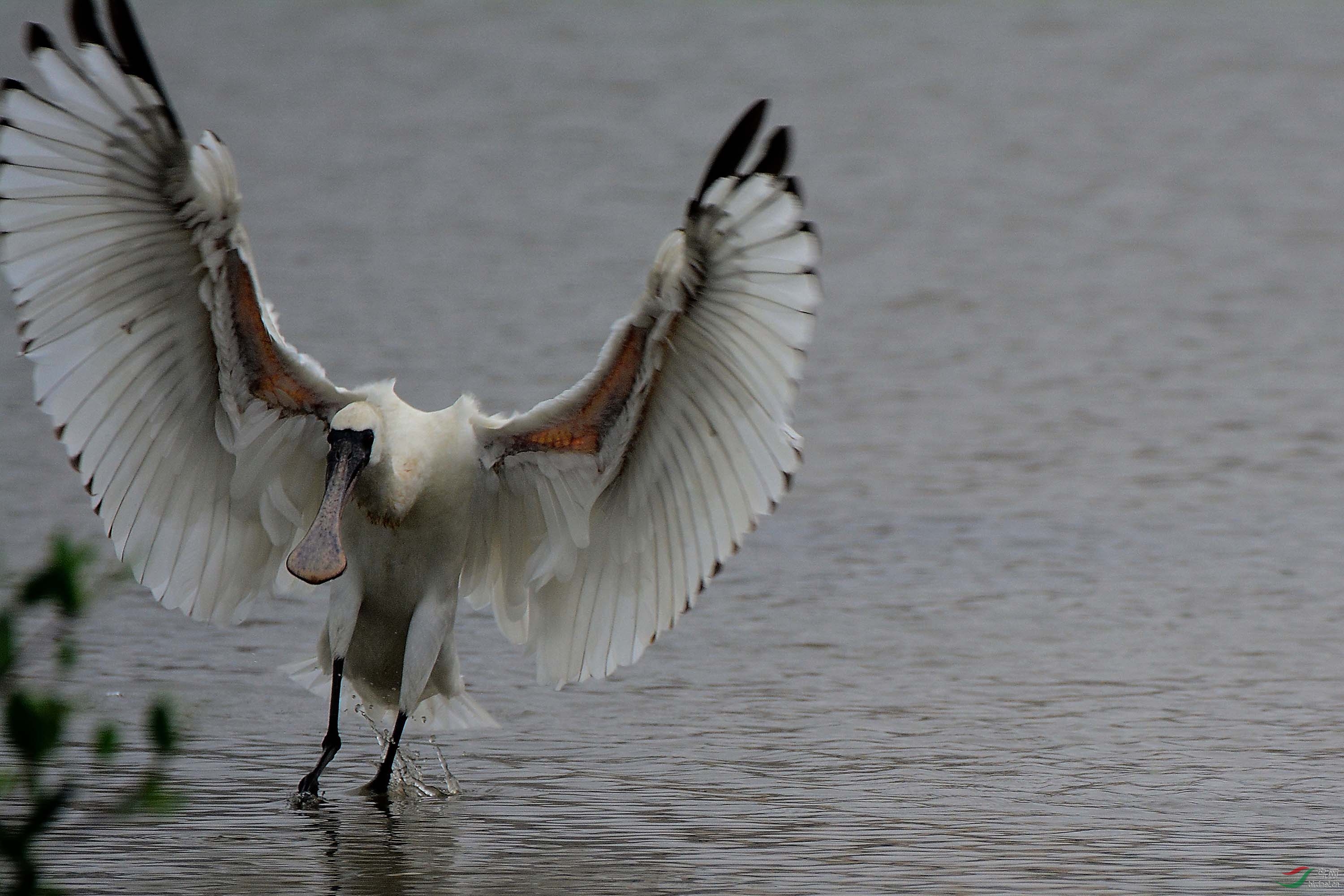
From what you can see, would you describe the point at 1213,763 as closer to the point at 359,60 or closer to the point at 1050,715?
the point at 1050,715

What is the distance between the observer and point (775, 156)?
5.80m

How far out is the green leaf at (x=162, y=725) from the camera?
3.55m

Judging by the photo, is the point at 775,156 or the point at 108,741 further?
the point at 775,156

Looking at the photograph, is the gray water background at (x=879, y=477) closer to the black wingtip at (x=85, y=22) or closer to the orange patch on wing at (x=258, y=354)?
the orange patch on wing at (x=258, y=354)

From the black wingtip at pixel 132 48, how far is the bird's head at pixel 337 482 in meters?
0.91

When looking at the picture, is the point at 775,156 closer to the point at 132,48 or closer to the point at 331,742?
the point at 132,48

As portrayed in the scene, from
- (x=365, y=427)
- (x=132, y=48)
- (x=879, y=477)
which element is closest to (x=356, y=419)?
(x=365, y=427)

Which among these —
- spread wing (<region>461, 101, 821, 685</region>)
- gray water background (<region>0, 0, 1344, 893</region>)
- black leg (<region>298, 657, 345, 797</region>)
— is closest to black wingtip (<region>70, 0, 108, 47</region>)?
spread wing (<region>461, 101, 821, 685</region>)

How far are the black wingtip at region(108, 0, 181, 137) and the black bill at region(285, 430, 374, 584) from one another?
0.94m

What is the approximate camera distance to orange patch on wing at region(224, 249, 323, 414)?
618 centimetres

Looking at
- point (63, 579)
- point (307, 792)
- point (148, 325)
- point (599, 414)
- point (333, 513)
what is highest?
point (63, 579)

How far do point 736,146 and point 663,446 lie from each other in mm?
1007

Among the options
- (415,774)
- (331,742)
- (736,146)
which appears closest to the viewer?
(736,146)

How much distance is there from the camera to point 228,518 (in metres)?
6.89
